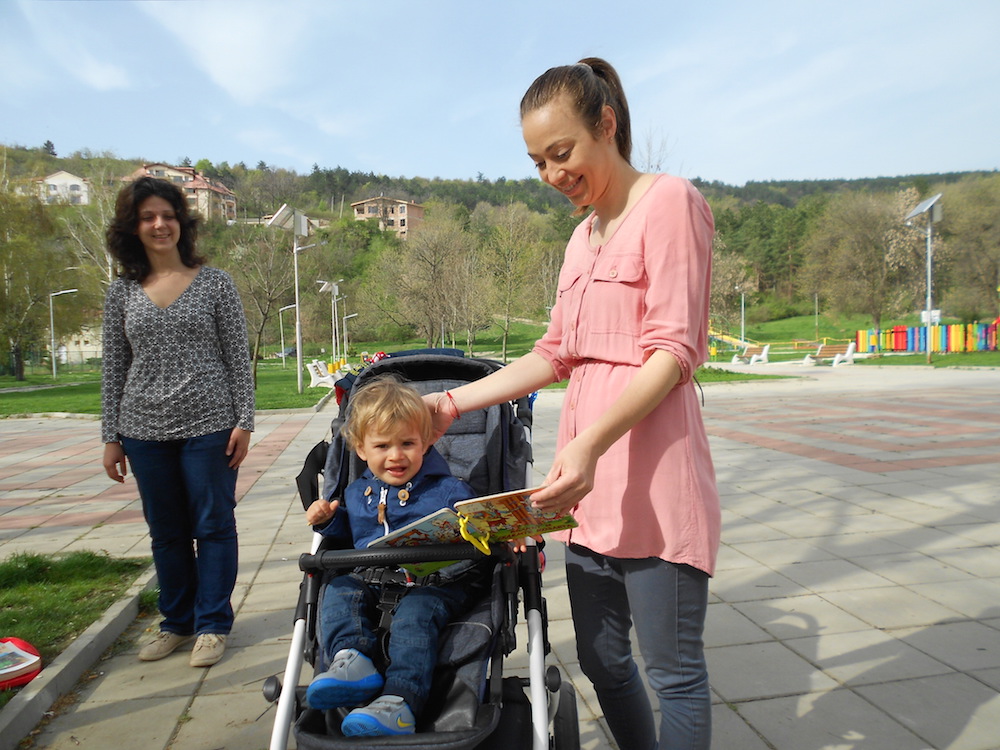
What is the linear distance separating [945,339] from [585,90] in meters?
37.9

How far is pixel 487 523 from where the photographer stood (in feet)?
5.49

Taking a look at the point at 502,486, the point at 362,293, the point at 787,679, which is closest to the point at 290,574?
the point at 502,486

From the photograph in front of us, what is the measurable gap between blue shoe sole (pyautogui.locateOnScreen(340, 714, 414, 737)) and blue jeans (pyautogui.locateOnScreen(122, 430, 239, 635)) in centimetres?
188

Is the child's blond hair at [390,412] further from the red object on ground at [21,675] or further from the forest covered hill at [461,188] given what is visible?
the forest covered hill at [461,188]

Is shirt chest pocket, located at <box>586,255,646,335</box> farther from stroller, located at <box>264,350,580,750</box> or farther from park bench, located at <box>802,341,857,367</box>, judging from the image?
park bench, located at <box>802,341,857,367</box>

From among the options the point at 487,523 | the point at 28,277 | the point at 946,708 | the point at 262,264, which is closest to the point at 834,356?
the point at 262,264

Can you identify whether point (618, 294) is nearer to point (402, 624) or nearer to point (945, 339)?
point (402, 624)

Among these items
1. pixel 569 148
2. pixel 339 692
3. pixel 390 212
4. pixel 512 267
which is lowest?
pixel 339 692

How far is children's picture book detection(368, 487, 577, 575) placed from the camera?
154 centimetres

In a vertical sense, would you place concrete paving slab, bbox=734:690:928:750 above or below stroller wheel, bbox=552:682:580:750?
below

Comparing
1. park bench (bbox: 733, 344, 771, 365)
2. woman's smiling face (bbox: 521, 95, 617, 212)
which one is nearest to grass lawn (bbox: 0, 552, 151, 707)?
woman's smiling face (bbox: 521, 95, 617, 212)

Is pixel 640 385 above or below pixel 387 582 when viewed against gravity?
above

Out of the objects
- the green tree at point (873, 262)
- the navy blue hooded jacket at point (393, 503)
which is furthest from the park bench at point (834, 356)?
the navy blue hooded jacket at point (393, 503)

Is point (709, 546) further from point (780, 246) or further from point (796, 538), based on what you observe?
point (780, 246)
